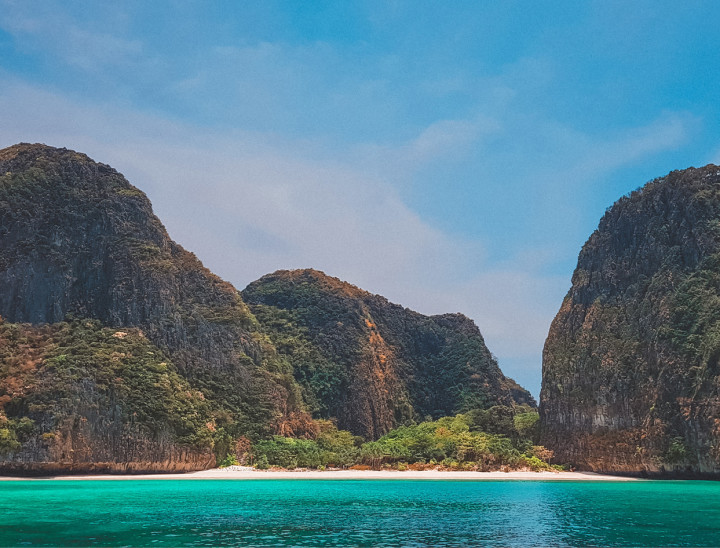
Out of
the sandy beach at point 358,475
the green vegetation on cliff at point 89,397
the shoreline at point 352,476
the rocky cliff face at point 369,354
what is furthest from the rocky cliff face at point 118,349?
the sandy beach at point 358,475

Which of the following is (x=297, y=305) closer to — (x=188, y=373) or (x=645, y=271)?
(x=188, y=373)

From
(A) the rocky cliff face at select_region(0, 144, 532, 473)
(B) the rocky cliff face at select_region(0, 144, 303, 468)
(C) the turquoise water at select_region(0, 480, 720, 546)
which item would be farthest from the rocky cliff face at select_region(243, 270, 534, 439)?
(C) the turquoise water at select_region(0, 480, 720, 546)

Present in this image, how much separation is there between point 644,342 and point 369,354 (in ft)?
184

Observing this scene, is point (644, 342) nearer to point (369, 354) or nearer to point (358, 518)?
point (358, 518)

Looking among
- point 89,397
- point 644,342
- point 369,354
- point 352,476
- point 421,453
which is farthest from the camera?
point 369,354

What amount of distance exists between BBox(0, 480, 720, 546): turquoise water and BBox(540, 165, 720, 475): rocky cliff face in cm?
1587

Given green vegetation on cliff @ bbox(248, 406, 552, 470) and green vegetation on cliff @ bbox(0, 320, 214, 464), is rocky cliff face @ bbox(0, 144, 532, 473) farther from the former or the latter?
green vegetation on cliff @ bbox(248, 406, 552, 470)

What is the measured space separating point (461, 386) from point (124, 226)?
6753cm

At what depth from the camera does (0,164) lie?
7569cm

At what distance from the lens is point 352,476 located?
2288 inches

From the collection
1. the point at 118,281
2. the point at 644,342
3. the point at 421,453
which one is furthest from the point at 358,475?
the point at 118,281

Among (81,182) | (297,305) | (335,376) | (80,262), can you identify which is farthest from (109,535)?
(297,305)

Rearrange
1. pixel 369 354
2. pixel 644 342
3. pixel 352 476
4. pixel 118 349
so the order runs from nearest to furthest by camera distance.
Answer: pixel 352 476 < pixel 644 342 < pixel 118 349 < pixel 369 354

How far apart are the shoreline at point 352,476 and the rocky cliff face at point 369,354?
131 ft
